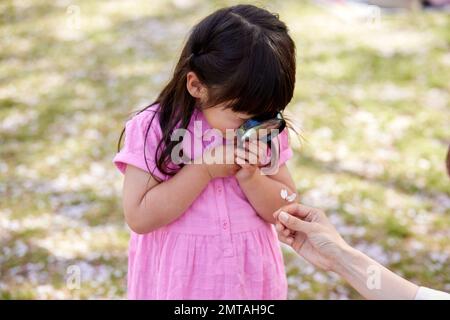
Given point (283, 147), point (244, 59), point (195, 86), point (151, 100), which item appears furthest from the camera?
point (151, 100)

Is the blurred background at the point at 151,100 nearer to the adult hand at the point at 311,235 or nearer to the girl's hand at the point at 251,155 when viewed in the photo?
the girl's hand at the point at 251,155

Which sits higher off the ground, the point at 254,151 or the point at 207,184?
the point at 254,151

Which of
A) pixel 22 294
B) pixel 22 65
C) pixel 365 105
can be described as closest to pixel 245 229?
pixel 22 294

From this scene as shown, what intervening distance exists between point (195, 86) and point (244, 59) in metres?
0.18

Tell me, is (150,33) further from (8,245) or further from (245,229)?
(245,229)

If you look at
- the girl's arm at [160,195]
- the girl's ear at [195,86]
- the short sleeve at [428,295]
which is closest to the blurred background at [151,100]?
the girl's ear at [195,86]

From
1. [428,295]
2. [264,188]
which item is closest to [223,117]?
[264,188]

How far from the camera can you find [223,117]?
1.79 meters

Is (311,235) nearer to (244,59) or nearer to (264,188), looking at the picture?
(264,188)

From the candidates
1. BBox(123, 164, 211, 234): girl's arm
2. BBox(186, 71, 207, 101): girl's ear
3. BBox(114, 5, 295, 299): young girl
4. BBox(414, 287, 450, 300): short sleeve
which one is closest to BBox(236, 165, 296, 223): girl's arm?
→ BBox(114, 5, 295, 299): young girl

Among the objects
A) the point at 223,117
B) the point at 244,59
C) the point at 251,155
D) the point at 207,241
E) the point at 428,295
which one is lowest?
the point at 428,295

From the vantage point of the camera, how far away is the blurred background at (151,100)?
3.30 metres

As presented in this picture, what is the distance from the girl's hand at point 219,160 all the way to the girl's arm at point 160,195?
2 cm

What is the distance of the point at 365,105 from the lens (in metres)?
4.84
